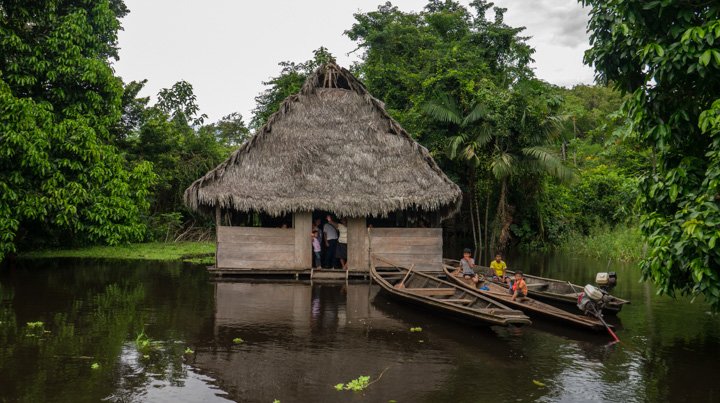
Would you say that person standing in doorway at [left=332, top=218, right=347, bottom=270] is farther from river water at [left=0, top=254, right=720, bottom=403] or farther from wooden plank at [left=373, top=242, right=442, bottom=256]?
river water at [left=0, top=254, right=720, bottom=403]

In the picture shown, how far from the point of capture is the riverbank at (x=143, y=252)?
17828 mm

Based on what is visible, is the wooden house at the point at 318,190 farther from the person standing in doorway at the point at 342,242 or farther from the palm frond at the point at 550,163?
the palm frond at the point at 550,163

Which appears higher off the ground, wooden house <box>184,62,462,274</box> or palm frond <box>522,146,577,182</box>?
palm frond <box>522,146,577,182</box>

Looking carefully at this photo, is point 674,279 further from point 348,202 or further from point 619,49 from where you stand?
point 348,202

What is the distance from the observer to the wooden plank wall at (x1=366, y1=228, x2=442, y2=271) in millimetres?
13320

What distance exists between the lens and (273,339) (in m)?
7.42

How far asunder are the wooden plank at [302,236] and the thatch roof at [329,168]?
524 millimetres

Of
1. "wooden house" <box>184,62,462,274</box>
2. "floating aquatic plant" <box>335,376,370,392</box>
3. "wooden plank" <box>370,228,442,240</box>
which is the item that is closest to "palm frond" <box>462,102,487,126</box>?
"wooden house" <box>184,62,462,274</box>

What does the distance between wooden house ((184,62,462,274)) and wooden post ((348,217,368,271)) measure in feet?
0.09

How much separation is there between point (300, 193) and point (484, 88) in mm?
11404

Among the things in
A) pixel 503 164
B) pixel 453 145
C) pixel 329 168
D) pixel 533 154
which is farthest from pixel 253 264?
pixel 533 154

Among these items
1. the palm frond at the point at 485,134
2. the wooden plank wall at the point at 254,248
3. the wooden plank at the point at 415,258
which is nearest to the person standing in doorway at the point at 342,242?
the wooden plank wall at the point at 254,248

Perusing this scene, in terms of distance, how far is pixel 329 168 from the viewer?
1347cm

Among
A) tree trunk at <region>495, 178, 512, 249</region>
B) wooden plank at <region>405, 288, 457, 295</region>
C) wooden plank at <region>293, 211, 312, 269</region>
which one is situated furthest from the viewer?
tree trunk at <region>495, 178, 512, 249</region>
